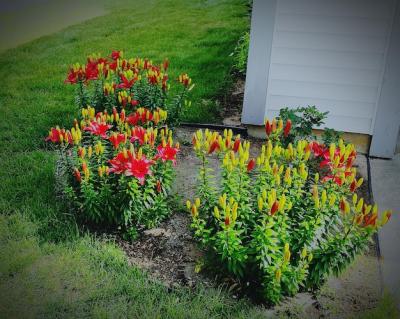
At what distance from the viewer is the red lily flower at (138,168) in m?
3.50

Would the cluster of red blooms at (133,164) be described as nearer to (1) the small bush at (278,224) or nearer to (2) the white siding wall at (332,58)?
(1) the small bush at (278,224)

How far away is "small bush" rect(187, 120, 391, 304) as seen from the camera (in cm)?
314

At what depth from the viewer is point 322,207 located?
324 cm

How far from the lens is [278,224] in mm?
3252

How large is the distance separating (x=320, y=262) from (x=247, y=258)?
47cm

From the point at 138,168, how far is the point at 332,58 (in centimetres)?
280

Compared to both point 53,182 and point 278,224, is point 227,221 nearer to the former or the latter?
point 278,224

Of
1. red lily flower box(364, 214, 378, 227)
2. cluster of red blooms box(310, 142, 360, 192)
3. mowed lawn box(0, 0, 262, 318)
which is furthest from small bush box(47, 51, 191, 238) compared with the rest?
red lily flower box(364, 214, 378, 227)

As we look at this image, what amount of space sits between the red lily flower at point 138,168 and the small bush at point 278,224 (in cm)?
39

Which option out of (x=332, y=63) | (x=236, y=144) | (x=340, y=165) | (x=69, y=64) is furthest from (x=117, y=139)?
(x=69, y=64)

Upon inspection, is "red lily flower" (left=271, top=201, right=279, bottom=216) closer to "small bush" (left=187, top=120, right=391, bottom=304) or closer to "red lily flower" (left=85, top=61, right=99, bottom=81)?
"small bush" (left=187, top=120, right=391, bottom=304)

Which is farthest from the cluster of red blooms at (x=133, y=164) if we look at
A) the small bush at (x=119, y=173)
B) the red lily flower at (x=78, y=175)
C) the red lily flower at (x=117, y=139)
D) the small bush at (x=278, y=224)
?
the small bush at (x=278, y=224)

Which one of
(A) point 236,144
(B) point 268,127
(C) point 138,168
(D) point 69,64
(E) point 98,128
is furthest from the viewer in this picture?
(D) point 69,64

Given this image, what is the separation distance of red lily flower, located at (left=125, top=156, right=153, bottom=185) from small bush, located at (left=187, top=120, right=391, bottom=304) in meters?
0.39
